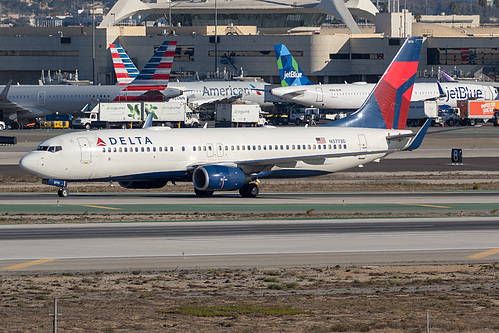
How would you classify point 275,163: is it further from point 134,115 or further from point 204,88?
point 204,88

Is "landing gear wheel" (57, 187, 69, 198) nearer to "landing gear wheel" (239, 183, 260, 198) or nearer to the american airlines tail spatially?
"landing gear wheel" (239, 183, 260, 198)

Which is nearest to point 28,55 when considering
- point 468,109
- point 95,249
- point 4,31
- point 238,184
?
point 4,31

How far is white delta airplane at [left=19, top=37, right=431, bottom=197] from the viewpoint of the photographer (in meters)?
50.4

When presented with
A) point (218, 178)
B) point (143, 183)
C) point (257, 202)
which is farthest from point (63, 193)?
point (257, 202)

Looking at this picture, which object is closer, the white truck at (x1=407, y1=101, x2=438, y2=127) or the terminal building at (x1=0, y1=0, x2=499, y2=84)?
the white truck at (x1=407, y1=101, x2=438, y2=127)

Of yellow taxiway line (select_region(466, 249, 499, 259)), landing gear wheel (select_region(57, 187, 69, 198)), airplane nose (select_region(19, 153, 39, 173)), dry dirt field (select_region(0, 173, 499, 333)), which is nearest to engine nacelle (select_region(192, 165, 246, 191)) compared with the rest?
landing gear wheel (select_region(57, 187, 69, 198))

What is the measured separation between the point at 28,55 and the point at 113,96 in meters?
61.2

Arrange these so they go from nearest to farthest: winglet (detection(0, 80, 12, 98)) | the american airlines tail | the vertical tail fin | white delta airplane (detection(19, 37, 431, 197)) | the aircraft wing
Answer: white delta airplane (detection(19, 37, 431, 197)) → the aircraft wing → winglet (detection(0, 80, 12, 98)) → the vertical tail fin → the american airlines tail

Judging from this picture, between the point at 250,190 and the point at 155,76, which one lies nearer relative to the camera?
the point at 250,190

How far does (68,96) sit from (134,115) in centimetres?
1925

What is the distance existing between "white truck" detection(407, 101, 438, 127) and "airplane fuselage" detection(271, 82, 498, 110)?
16.4 ft

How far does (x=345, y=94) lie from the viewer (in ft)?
453

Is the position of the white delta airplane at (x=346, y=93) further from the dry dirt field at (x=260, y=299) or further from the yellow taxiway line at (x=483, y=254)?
the dry dirt field at (x=260, y=299)

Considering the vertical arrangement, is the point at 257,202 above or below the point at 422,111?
below
